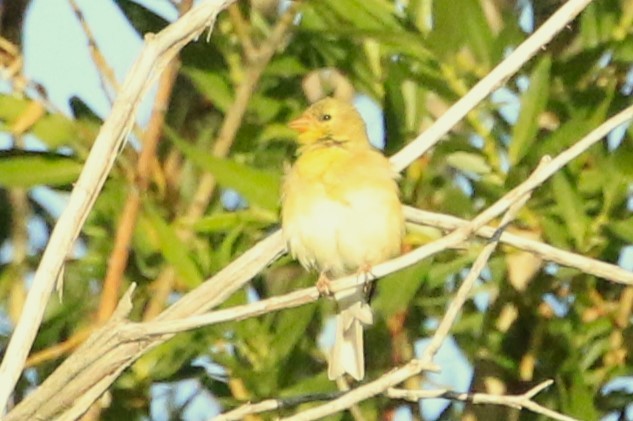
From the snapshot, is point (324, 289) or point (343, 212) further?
point (343, 212)

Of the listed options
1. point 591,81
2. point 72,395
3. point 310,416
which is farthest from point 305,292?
point 591,81

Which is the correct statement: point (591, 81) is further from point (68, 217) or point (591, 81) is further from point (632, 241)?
point (68, 217)

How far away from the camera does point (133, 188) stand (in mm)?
3275

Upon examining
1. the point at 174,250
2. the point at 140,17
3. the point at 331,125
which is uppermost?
the point at 140,17

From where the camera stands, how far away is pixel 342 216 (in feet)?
11.2

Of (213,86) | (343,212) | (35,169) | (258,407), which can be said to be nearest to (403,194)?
(343,212)

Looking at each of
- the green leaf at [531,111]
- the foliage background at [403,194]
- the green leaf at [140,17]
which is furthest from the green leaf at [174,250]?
the green leaf at [531,111]

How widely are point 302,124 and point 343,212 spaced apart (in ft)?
0.69

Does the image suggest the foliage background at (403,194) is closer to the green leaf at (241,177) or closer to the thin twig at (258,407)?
the green leaf at (241,177)

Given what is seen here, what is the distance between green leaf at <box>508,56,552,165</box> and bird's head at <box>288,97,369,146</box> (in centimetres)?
42

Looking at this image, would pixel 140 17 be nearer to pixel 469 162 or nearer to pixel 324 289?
pixel 469 162

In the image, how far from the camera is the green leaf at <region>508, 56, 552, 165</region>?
317 cm

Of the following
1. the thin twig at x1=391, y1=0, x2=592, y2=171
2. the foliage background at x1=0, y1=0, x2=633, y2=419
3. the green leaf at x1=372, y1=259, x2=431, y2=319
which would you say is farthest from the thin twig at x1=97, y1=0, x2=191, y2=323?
the thin twig at x1=391, y1=0, x2=592, y2=171

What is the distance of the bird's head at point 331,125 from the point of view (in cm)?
353
